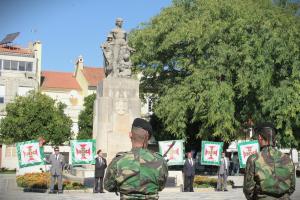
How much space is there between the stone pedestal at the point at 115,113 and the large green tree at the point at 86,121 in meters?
43.4

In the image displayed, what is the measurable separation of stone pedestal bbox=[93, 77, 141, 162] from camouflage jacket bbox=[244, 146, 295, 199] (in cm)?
1565

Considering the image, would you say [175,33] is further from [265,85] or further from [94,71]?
[94,71]

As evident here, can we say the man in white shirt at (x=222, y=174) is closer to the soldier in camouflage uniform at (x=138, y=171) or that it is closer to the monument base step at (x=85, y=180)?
the monument base step at (x=85, y=180)

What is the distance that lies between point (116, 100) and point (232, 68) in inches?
495

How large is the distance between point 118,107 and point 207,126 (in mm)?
12246

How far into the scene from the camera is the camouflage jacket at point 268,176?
20.5 feet

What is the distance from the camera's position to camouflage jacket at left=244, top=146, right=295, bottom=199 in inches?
246

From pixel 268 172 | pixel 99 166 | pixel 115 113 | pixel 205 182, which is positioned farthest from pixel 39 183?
pixel 268 172

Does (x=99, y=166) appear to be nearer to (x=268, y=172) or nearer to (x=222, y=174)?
(x=222, y=174)

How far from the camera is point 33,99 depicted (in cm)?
5559

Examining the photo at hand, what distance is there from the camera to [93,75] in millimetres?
77562

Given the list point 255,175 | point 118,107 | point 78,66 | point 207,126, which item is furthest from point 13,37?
point 255,175

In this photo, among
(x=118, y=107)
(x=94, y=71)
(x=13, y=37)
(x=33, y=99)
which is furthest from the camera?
(x=94, y=71)

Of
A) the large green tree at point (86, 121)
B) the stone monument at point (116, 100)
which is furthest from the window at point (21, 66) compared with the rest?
the stone monument at point (116, 100)
